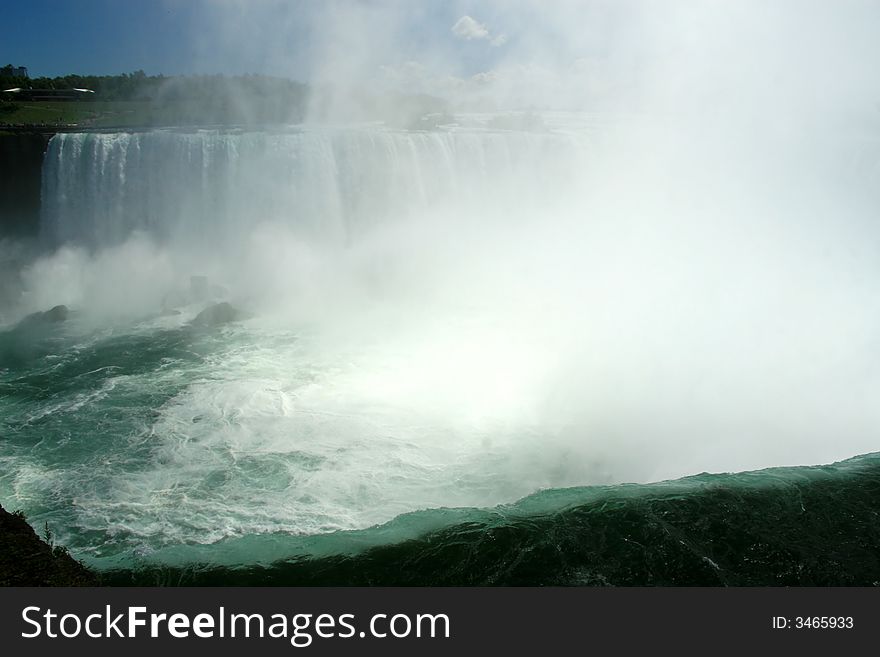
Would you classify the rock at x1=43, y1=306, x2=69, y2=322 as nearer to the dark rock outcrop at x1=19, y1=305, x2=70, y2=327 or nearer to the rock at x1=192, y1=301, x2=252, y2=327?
the dark rock outcrop at x1=19, y1=305, x2=70, y2=327

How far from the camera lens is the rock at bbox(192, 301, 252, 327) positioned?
1380 centimetres

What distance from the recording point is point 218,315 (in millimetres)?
14078

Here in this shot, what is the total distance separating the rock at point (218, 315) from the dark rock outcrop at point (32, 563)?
8.43 meters

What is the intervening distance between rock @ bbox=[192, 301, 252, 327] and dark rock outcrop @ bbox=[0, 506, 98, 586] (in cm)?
843

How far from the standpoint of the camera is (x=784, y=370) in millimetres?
10594

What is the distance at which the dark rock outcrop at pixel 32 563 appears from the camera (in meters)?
4.76

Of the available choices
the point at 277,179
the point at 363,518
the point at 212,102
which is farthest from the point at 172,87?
the point at 363,518

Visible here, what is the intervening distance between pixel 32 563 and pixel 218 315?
31.2 ft

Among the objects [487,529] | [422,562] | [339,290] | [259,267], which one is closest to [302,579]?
[422,562]

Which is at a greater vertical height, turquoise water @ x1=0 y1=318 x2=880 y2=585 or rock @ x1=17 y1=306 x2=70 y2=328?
rock @ x1=17 y1=306 x2=70 y2=328

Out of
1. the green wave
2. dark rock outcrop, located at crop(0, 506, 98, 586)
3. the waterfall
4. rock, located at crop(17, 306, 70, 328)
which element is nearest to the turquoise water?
the green wave

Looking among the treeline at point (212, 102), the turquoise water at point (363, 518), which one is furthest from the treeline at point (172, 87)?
the turquoise water at point (363, 518)

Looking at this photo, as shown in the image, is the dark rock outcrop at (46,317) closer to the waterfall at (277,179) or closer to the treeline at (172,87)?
the waterfall at (277,179)

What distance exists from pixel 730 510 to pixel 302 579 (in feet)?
14.6
